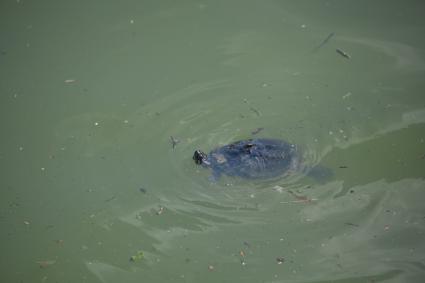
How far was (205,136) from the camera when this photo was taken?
491cm

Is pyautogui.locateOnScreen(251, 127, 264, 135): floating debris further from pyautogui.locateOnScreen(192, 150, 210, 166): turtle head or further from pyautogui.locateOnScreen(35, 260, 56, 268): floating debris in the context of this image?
pyautogui.locateOnScreen(35, 260, 56, 268): floating debris

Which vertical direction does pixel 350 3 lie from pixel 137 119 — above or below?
above

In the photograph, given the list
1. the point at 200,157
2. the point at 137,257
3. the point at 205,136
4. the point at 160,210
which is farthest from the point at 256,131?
the point at 137,257

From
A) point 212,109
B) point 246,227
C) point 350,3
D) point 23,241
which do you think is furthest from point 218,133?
point 350,3

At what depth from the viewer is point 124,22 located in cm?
600

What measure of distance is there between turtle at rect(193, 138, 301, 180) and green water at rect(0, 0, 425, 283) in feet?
0.30

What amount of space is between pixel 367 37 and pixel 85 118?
10.2 ft

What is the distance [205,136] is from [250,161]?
2.13 feet

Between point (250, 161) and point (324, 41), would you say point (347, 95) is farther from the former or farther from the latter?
point (250, 161)

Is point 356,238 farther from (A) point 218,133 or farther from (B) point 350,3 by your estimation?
(B) point 350,3

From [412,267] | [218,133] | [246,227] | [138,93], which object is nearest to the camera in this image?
[412,267]

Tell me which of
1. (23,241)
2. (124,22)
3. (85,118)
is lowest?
(23,241)

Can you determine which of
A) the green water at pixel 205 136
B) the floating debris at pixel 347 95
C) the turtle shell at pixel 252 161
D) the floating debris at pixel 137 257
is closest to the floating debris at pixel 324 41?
the green water at pixel 205 136

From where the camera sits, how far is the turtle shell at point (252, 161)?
4438 millimetres
